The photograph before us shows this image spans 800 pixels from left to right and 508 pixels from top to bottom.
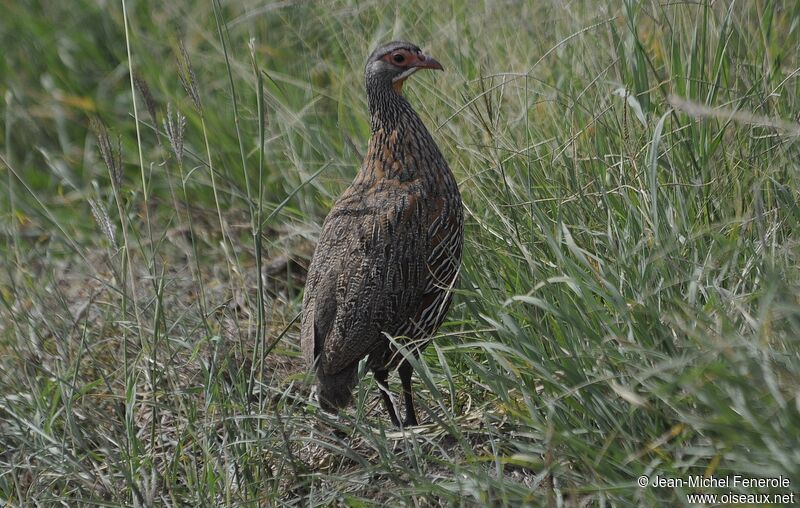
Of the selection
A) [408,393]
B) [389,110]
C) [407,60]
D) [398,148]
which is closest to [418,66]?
[407,60]

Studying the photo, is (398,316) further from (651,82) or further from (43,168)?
(43,168)

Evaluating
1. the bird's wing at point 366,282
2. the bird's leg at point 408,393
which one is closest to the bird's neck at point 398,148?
the bird's wing at point 366,282

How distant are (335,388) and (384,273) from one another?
1.45 feet

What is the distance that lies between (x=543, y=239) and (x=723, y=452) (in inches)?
46.0

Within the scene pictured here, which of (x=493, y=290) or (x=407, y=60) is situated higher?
(x=407, y=60)

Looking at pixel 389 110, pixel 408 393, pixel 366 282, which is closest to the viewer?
pixel 366 282

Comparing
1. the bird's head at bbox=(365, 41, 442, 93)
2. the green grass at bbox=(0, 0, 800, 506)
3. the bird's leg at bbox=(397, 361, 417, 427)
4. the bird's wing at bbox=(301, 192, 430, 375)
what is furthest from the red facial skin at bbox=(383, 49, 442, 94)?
the bird's leg at bbox=(397, 361, 417, 427)

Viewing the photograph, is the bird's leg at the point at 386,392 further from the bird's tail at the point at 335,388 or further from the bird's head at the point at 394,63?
the bird's head at the point at 394,63

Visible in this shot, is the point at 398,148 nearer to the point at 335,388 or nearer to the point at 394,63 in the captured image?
the point at 394,63

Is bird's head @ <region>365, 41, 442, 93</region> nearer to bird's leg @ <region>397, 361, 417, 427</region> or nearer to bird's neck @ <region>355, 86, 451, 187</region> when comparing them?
bird's neck @ <region>355, 86, 451, 187</region>

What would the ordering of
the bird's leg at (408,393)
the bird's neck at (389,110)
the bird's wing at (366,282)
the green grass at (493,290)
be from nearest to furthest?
the green grass at (493,290) < the bird's wing at (366,282) < the bird's leg at (408,393) < the bird's neck at (389,110)

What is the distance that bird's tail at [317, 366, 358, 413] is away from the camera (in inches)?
142

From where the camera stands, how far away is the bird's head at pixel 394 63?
393 cm

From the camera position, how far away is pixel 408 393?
3.76 m
